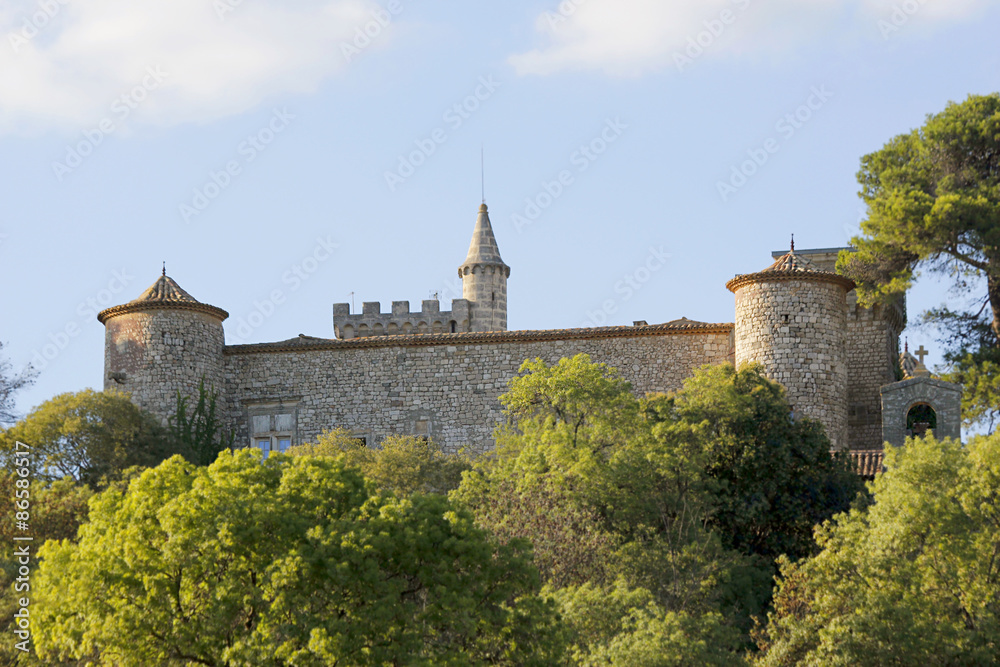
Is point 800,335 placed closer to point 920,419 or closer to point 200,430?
point 920,419

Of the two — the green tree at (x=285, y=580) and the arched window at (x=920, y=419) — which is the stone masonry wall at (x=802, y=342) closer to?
the arched window at (x=920, y=419)

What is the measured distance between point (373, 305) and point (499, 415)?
2006 centimetres

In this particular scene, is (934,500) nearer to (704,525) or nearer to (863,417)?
(704,525)

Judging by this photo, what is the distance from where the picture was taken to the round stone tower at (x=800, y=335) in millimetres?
35125

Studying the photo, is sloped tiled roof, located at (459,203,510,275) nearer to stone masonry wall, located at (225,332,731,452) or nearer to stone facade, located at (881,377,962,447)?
stone masonry wall, located at (225,332,731,452)

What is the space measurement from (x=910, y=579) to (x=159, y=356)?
20924 millimetres

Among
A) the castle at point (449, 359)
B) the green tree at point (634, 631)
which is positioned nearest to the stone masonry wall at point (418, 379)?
the castle at point (449, 359)

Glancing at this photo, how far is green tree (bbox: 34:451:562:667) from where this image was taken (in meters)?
20.3

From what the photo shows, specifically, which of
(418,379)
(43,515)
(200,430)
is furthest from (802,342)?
(43,515)

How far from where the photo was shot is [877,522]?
81.5ft

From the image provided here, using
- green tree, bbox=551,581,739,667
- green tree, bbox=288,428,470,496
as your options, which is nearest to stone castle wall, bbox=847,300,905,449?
green tree, bbox=288,428,470,496

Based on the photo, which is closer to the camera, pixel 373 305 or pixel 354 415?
pixel 354 415

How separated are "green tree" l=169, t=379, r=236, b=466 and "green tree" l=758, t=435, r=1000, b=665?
16.6 meters

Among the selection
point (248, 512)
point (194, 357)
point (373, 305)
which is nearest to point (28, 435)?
point (194, 357)
